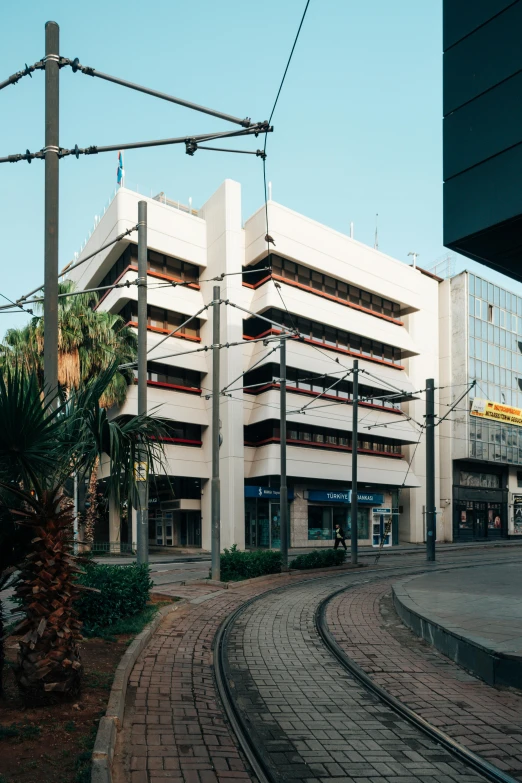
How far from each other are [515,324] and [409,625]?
168 feet

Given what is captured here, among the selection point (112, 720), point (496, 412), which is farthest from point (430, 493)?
point (496, 412)

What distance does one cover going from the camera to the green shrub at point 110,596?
1084 cm

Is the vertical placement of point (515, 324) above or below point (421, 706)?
above

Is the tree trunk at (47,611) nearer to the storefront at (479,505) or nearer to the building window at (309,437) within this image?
the building window at (309,437)

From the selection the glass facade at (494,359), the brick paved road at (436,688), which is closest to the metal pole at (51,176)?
the brick paved road at (436,688)

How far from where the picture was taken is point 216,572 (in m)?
19.6

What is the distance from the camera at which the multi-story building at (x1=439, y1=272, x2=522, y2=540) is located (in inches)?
2175

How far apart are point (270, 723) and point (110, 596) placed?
15.9ft

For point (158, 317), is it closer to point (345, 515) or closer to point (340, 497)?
point (340, 497)

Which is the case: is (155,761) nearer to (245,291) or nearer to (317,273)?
(245,291)

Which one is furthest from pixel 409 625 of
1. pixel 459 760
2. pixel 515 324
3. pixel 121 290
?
pixel 515 324

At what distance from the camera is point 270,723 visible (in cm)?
711

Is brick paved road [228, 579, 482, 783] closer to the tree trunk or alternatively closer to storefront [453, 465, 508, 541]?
the tree trunk

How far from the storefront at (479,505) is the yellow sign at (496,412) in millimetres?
4517
